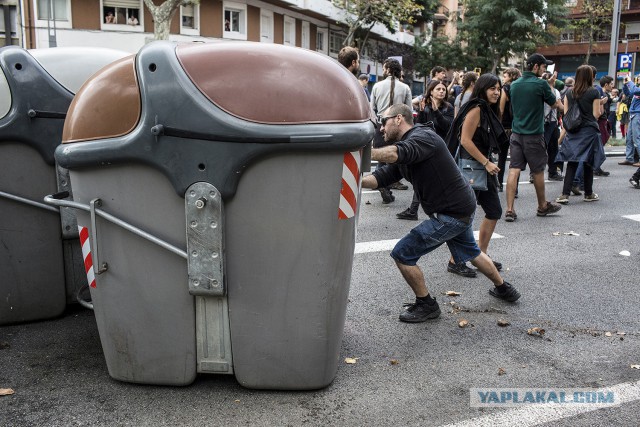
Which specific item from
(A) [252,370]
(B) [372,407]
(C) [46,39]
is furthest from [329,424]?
(C) [46,39]

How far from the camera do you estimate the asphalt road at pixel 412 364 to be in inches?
128

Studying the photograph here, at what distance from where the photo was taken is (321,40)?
36.4 metres

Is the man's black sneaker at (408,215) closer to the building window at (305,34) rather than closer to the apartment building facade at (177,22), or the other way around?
the apartment building facade at (177,22)

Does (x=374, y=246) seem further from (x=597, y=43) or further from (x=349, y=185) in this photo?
(x=597, y=43)

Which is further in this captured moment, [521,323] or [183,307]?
[521,323]

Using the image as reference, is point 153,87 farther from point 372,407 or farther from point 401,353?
point 401,353

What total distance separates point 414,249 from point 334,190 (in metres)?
1.52

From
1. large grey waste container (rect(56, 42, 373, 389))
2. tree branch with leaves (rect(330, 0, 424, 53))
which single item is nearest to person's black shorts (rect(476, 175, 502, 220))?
large grey waste container (rect(56, 42, 373, 389))

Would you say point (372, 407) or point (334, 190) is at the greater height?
point (334, 190)

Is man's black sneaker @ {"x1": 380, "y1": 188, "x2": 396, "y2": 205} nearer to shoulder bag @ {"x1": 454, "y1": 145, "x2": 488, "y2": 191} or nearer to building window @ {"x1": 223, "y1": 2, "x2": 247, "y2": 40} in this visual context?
shoulder bag @ {"x1": 454, "y1": 145, "x2": 488, "y2": 191}

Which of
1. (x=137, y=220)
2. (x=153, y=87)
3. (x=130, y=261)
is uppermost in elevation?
(x=153, y=87)

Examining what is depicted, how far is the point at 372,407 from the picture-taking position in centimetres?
334

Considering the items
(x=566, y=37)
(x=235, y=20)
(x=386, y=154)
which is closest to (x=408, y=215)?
(x=386, y=154)

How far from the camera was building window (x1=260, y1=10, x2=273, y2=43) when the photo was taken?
30984 mm
